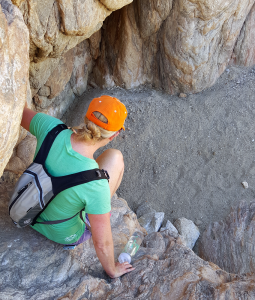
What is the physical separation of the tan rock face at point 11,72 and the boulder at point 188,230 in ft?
7.78

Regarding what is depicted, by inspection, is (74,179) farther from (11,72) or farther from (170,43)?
(170,43)

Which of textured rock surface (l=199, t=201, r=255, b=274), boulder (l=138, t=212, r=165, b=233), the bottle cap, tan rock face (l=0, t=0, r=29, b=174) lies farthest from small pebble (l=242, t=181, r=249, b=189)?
tan rock face (l=0, t=0, r=29, b=174)

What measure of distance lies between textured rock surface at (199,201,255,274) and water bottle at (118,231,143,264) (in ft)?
2.66

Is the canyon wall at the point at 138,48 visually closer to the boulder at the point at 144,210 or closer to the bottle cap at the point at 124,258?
the bottle cap at the point at 124,258

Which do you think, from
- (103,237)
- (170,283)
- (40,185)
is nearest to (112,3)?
(40,185)

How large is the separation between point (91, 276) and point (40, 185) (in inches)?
26.9

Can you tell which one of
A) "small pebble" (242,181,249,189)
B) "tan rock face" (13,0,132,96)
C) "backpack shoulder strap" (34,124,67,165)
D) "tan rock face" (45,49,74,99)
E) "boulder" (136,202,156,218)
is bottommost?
"boulder" (136,202,156,218)

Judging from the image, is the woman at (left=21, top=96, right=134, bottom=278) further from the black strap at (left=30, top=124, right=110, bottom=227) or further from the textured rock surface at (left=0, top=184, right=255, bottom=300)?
the textured rock surface at (left=0, top=184, right=255, bottom=300)

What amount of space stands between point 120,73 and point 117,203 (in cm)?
244

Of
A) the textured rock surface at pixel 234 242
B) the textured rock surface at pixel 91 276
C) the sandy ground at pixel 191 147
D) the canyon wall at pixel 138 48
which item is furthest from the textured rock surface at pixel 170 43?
the textured rock surface at pixel 91 276

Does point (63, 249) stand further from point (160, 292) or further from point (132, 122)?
point (132, 122)

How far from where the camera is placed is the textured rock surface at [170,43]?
12.5 feet

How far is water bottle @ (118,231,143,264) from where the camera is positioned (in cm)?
207

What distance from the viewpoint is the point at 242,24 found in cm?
421
